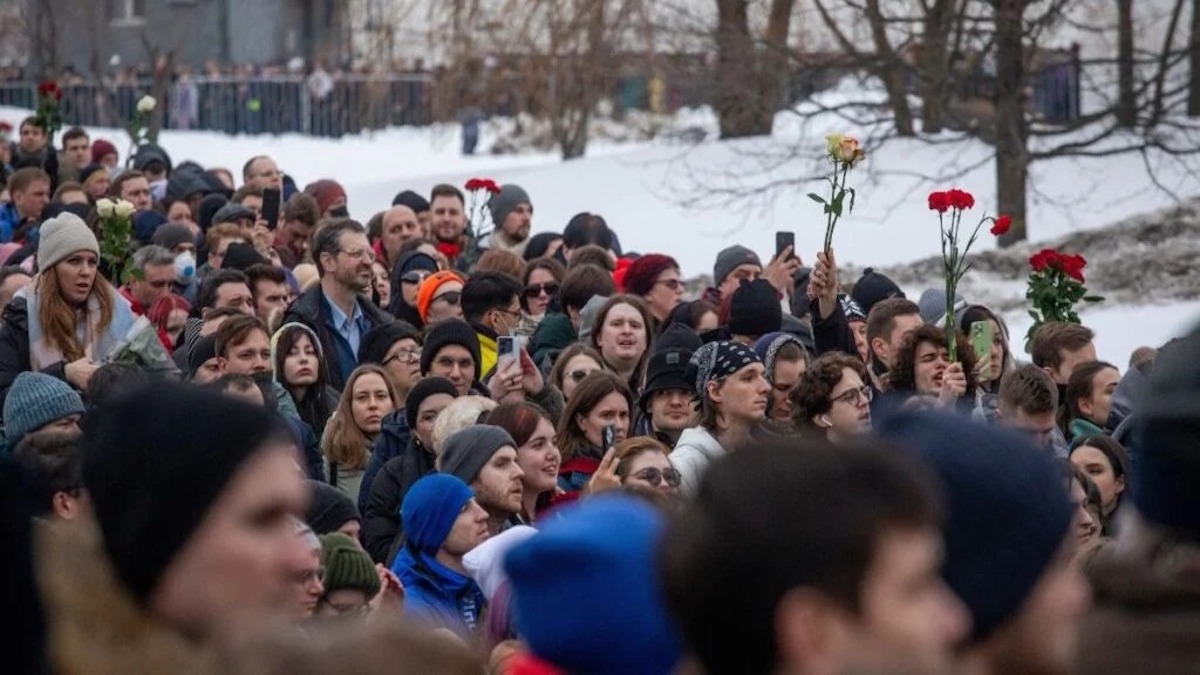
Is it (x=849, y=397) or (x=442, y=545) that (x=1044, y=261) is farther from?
(x=442, y=545)

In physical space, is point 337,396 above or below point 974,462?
below

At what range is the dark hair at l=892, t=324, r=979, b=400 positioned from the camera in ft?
31.7

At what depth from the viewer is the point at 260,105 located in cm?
4369

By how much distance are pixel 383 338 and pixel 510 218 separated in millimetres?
5386

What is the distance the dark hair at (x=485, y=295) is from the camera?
11.3m

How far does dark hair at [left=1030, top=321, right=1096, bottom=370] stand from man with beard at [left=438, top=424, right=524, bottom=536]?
3547mm

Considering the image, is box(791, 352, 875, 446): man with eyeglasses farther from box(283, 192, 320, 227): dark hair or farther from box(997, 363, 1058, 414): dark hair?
box(283, 192, 320, 227): dark hair

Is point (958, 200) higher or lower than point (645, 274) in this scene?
higher

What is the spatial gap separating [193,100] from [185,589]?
41778 millimetres

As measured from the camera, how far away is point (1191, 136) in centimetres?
2520

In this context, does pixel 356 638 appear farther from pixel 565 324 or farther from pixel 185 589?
pixel 565 324

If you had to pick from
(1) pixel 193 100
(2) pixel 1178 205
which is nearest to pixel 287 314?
(2) pixel 1178 205

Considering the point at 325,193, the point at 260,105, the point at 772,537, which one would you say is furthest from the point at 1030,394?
the point at 260,105

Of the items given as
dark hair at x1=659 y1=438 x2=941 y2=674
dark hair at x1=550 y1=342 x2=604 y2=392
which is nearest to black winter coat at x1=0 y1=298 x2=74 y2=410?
dark hair at x1=550 y1=342 x2=604 y2=392
